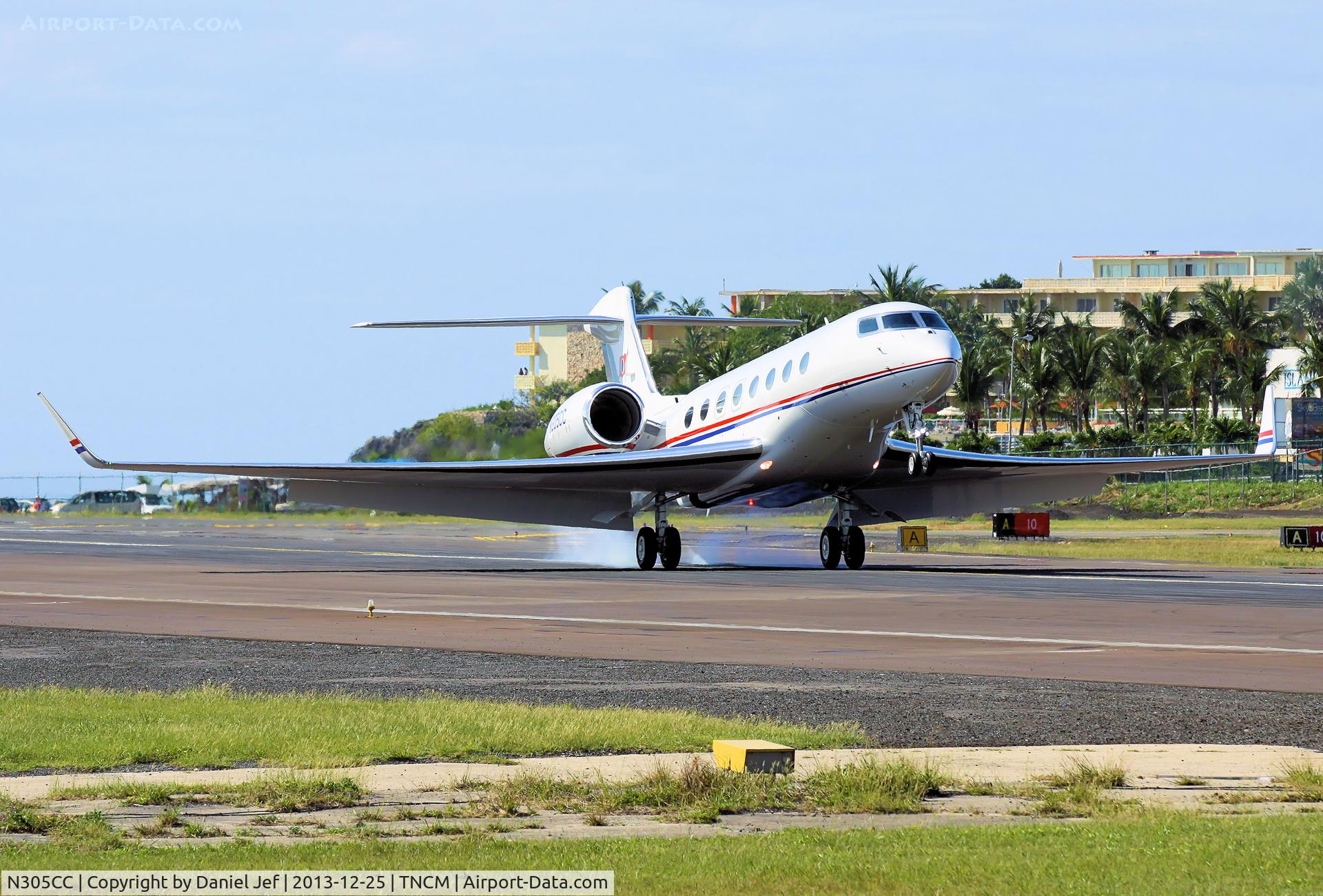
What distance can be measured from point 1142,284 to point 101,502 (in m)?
95.6

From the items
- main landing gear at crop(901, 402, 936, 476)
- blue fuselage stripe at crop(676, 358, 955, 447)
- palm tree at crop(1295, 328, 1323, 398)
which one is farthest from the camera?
palm tree at crop(1295, 328, 1323, 398)

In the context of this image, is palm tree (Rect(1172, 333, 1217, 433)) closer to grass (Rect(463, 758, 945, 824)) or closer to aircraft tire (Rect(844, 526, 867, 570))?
aircraft tire (Rect(844, 526, 867, 570))

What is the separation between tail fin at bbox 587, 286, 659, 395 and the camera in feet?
141

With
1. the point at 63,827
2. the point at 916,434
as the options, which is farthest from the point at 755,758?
the point at 916,434

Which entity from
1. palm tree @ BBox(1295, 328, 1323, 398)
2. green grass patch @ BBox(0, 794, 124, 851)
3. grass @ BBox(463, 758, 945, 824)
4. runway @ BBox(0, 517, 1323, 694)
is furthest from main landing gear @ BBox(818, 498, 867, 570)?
palm tree @ BBox(1295, 328, 1323, 398)

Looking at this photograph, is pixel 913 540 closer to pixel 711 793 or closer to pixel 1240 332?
Result: pixel 711 793

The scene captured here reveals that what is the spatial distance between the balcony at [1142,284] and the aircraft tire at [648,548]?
406 feet

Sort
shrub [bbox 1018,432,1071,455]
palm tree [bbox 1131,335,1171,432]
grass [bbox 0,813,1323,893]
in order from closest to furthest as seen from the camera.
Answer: grass [bbox 0,813,1323,893]
shrub [bbox 1018,432,1071,455]
palm tree [bbox 1131,335,1171,432]

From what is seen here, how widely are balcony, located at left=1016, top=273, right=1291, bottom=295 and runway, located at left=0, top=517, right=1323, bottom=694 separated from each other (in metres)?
117

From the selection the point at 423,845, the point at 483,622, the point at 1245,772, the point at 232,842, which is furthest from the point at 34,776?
the point at 483,622

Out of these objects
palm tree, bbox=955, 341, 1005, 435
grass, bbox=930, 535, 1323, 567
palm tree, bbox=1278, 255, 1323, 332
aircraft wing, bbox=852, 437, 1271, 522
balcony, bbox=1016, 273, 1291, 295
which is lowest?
grass, bbox=930, 535, 1323, 567

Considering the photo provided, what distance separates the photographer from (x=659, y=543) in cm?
3775

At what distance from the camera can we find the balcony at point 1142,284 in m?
152

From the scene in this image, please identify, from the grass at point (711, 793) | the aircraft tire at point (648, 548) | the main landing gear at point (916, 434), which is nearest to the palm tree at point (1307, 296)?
the aircraft tire at point (648, 548)
